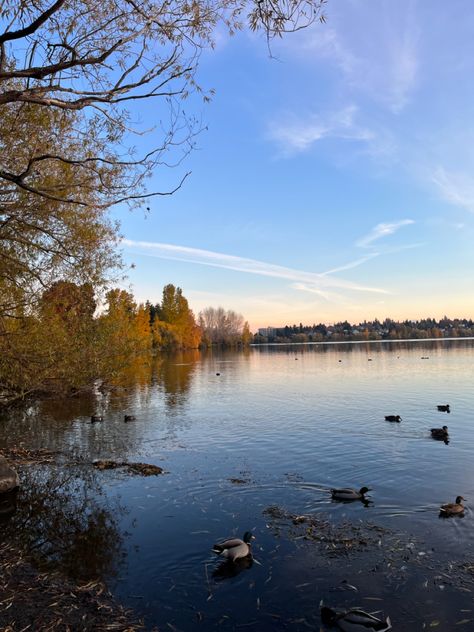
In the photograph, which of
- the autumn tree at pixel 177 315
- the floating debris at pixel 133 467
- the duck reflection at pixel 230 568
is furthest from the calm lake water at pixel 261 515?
the autumn tree at pixel 177 315

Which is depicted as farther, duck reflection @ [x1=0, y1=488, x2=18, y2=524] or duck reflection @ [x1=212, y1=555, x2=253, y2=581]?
duck reflection @ [x1=0, y1=488, x2=18, y2=524]

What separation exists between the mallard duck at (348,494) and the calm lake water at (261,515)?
268 mm

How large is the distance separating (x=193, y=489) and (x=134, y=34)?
39.4 ft

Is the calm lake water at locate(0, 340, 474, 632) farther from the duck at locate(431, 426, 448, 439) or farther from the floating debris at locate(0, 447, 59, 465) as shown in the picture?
the floating debris at locate(0, 447, 59, 465)

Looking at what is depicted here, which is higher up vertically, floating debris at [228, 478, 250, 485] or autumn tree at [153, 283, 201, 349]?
autumn tree at [153, 283, 201, 349]

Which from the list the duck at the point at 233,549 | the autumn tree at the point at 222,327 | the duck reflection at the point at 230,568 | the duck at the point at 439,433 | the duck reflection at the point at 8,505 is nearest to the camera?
the duck reflection at the point at 230,568

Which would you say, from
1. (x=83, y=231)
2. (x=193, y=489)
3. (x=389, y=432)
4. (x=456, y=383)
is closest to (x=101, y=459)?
(x=193, y=489)

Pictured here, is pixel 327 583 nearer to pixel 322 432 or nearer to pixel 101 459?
pixel 101 459

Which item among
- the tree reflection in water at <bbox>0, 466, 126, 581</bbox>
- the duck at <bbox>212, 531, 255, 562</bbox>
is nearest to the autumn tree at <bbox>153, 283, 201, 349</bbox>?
the tree reflection in water at <bbox>0, 466, 126, 581</bbox>

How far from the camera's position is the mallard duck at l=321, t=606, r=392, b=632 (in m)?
7.15

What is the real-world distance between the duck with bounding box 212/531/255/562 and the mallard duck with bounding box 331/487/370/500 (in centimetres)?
406

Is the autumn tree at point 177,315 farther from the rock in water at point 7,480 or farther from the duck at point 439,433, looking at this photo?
the rock in water at point 7,480

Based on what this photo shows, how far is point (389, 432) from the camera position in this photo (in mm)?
22641

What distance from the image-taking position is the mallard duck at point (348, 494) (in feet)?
42.9
